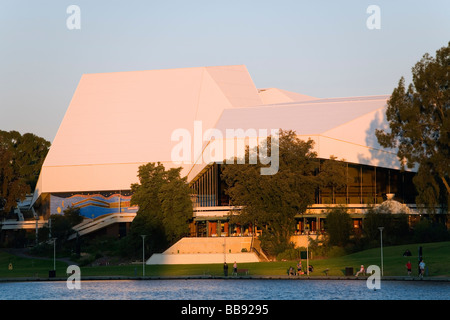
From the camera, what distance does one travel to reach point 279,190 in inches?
3287

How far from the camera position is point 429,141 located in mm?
78625

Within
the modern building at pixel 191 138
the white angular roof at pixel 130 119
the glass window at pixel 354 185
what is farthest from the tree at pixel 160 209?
the glass window at pixel 354 185

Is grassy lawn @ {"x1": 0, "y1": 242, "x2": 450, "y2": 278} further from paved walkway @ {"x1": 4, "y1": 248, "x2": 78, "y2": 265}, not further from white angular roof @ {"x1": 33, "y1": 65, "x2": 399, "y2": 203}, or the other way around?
white angular roof @ {"x1": 33, "y1": 65, "x2": 399, "y2": 203}

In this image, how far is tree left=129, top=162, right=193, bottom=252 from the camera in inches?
3450

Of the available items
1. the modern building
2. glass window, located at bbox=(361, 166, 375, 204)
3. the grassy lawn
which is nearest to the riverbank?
the grassy lawn

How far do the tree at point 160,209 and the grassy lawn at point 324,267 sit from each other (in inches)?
227

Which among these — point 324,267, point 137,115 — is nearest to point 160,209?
point 324,267

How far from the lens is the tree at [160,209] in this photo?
287ft

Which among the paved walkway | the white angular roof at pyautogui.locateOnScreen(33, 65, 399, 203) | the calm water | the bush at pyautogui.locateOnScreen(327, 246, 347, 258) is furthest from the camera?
the white angular roof at pyautogui.locateOnScreen(33, 65, 399, 203)

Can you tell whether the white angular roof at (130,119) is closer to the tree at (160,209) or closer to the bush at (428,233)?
the tree at (160,209)

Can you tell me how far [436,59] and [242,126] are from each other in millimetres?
26179

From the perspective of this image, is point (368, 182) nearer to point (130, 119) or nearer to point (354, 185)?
point (354, 185)

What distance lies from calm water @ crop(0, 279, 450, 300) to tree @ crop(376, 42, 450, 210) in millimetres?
21022
